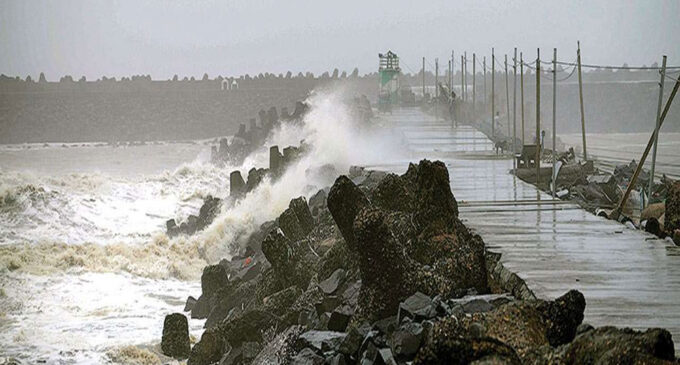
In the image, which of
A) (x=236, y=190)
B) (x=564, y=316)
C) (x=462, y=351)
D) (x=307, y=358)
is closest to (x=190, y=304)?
(x=307, y=358)

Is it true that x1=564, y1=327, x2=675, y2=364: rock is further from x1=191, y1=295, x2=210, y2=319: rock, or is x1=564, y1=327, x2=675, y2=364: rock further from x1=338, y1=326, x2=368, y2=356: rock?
x1=191, y1=295, x2=210, y2=319: rock

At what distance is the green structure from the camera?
48.8 m

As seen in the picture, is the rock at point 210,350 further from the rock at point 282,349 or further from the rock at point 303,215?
the rock at point 303,215

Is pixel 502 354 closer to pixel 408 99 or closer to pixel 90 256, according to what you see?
pixel 90 256

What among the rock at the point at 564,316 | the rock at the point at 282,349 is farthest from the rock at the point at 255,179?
the rock at the point at 564,316

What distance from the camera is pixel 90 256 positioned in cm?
1988

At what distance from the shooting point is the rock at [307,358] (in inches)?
261

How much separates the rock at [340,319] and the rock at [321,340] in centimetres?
21

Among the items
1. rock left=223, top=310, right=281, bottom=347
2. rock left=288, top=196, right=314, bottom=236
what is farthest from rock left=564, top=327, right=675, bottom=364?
rock left=288, top=196, right=314, bottom=236

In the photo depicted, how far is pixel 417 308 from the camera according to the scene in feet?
21.3

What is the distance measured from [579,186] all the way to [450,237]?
27.9 ft

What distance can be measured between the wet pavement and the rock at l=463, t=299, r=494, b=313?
313 millimetres

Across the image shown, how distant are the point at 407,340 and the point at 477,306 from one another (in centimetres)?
54

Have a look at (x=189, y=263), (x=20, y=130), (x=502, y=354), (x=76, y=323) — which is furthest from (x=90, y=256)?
(x=20, y=130)
